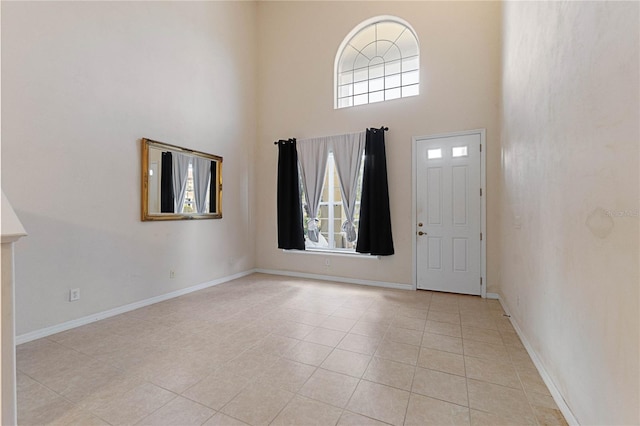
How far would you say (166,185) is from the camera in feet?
12.3

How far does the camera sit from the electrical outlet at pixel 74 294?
282cm

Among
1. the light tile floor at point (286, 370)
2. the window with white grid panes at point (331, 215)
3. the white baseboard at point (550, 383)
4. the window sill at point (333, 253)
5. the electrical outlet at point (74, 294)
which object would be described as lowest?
the light tile floor at point (286, 370)

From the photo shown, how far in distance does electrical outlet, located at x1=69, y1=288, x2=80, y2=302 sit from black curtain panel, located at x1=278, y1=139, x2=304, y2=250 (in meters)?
2.80

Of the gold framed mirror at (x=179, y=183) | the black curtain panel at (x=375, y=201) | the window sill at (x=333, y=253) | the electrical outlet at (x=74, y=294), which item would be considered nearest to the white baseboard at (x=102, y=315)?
the electrical outlet at (x=74, y=294)

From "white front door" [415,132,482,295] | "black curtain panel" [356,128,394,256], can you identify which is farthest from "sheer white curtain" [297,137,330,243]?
"white front door" [415,132,482,295]

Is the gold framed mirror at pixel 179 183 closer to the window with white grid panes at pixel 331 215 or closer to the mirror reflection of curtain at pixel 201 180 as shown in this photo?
the mirror reflection of curtain at pixel 201 180

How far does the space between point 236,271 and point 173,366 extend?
2873 mm

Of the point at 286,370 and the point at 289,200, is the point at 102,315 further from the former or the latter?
the point at 289,200

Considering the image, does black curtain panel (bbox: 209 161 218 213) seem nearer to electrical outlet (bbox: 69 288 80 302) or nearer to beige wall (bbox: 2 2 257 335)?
beige wall (bbox: 2 2 257 335)

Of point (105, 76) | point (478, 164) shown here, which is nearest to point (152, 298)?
point (105, 76)

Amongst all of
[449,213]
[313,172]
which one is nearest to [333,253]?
[313,172]

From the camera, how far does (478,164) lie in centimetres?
384

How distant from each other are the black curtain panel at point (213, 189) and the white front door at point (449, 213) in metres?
3.16

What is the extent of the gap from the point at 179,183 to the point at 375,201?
9.43 feet
